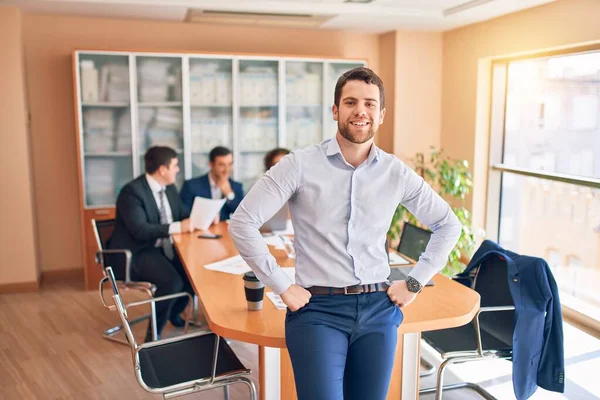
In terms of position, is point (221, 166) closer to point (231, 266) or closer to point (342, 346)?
point (231, 266)

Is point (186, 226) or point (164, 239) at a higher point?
point (186, 226)

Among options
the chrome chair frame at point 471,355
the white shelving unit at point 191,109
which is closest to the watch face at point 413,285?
the chrome chair frame at point 471,355

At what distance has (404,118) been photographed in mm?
5789

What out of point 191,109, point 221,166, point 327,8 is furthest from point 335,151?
point 191,109

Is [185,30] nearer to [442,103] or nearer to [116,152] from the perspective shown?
[116,152]

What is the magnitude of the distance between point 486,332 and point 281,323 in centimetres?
122

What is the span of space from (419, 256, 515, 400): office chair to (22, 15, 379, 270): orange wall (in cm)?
354

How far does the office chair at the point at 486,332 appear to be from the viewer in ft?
8.59

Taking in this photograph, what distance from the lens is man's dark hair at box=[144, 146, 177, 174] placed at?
3.95 m

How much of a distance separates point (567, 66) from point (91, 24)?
397 cm

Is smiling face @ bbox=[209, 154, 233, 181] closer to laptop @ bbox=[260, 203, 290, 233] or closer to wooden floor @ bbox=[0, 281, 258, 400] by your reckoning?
laptop @ bbox=[260, 203, 290, 233]

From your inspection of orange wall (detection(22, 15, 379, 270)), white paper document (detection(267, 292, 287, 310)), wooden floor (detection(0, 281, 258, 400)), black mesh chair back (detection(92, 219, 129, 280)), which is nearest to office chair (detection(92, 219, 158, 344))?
black mesh chair back (detection(92, 219, 129, 280))

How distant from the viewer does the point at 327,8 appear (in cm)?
480

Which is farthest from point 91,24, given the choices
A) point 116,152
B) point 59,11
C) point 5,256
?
point 5,256
